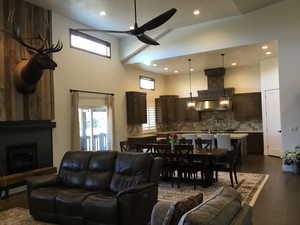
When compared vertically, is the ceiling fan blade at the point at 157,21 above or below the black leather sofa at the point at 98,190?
above

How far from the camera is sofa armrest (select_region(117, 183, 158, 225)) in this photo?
3270mm

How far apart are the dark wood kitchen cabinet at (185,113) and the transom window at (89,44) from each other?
15.0 ft

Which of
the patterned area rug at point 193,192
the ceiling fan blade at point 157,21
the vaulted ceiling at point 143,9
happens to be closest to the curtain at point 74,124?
the vaulted ceiling at point 143,9

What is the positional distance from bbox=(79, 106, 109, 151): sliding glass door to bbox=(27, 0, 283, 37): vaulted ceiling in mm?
2729

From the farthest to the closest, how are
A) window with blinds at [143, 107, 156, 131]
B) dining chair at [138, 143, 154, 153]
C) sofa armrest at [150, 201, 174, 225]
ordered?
1. window with blinds at [143, 107, 156, 131]
2. dining chair at [138, 143, 154, 153]
3. sofa armrest at [150, 201, 174, 225]

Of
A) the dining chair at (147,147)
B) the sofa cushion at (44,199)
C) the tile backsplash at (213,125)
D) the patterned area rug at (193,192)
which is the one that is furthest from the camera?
the tile backsplash at (213,125)

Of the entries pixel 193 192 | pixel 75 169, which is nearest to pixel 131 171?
pixel 75 169

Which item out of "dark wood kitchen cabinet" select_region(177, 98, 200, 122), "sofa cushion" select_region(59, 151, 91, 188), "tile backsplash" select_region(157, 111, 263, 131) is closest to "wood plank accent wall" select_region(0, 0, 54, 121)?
"sofa cushion" select_region(59, 151, 91, 188)

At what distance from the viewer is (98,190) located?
13.1ft

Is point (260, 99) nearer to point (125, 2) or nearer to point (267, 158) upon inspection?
point (267, 158)

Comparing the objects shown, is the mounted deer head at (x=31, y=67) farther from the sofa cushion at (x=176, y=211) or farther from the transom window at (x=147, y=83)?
the transom window at (x=147, y=83)

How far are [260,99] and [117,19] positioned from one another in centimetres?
651

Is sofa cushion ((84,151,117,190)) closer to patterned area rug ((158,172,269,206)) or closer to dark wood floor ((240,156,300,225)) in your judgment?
patterned area rug ((158,172,269,206))

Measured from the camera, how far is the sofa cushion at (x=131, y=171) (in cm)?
381
